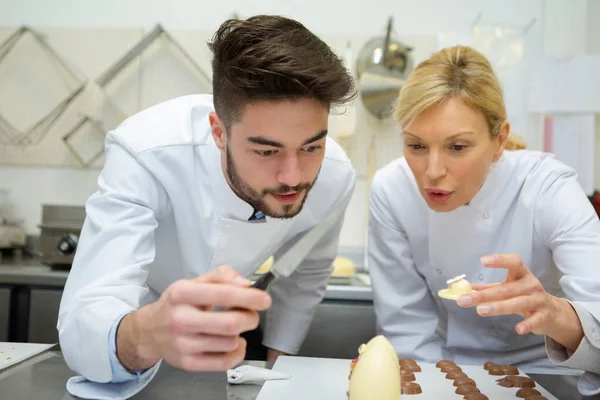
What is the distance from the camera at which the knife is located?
5.96 ft

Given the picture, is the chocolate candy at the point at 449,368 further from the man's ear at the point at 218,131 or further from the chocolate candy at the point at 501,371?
the man's ear at the point at 218,131

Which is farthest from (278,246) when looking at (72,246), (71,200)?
(71,200)

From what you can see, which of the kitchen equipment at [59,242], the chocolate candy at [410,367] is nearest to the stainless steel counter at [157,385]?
the chocolate candy at [410,367]

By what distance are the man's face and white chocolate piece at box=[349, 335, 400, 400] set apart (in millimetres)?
378

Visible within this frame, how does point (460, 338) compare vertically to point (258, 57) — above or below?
below

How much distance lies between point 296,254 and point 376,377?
2.43ft

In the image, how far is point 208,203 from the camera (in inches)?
60.7

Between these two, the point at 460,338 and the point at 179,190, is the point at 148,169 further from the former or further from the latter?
the point at 460,338

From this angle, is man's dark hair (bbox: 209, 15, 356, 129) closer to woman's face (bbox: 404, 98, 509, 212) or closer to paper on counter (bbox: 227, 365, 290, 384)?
woman's face (bbox: 404, 98, 509, 212)

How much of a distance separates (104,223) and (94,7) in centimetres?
207

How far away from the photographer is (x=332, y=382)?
1.30 m

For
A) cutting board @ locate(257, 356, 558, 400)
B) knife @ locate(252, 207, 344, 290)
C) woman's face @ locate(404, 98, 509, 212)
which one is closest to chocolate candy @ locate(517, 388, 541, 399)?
cutting board @ locate(257, 356, 558, 400)

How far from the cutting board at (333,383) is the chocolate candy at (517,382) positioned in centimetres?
1

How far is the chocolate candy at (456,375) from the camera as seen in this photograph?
4.39 feet
